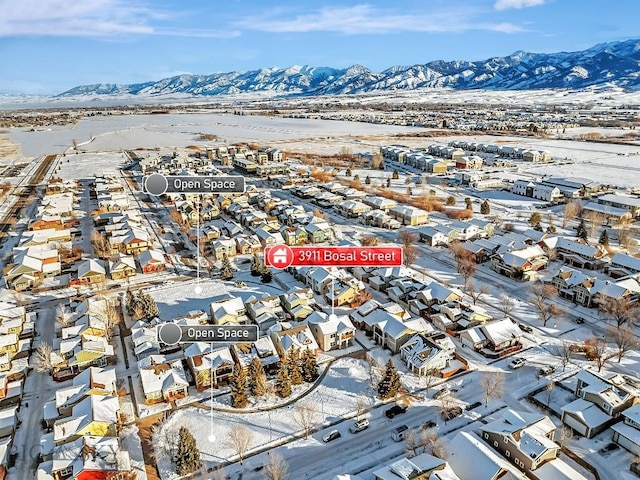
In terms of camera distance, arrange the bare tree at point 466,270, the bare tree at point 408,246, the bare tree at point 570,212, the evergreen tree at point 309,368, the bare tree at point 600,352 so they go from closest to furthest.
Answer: the evergreen tree at point 309,368, the bare tree at point 600,352, the bare tree at point 466,270, the bare tree at point 408,246, the bare tree at point 570,212

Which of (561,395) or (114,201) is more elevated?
(114,201)

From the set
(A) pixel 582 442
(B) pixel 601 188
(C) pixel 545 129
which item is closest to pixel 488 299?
(A) pixel 582 442

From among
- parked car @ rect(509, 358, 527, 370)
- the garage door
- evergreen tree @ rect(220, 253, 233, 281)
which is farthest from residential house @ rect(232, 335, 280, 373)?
the garage door

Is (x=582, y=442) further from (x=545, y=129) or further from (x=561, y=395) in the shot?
(x=545, y=129)

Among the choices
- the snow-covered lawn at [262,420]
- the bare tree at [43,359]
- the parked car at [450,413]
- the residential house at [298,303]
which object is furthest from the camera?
the residential house at [298,303]

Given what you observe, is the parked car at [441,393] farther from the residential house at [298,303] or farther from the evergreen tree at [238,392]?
the residential house at [298,303]

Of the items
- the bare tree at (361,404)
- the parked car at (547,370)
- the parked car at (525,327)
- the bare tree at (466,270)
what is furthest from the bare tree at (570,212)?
the bare tree at (361,404)

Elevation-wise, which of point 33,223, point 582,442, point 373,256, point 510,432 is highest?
point 373,256
